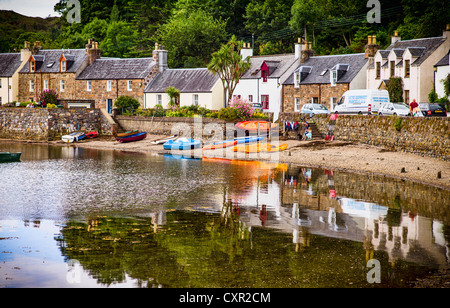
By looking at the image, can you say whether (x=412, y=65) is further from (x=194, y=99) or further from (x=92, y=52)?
(x=92, y=52)

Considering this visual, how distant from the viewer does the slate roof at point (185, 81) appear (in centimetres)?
6594

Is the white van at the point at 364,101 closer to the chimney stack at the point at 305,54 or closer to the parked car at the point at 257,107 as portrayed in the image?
the parked car at the point at 257,107

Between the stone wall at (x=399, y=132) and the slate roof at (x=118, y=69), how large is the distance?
2995 cm

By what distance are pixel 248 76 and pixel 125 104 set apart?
14.3 meters

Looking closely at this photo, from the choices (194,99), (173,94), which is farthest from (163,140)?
(194,99)

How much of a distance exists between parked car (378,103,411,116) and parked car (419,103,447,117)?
1390 millimetres

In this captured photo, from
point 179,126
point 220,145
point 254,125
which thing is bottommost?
point 220,145

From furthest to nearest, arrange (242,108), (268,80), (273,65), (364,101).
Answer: (273,65), (268,80), (242,108), (364,101)

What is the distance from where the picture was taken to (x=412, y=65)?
50156 mm

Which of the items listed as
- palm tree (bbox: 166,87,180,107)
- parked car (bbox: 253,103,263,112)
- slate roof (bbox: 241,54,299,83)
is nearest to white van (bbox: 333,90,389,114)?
parked car (bbox: 253,103,263,112)

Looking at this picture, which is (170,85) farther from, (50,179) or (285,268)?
(285,268)

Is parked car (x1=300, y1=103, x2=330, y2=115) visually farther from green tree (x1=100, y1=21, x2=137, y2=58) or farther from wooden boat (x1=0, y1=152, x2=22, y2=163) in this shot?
green tree (x1=100, y1=21, x2=137, y2=58)
